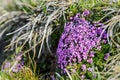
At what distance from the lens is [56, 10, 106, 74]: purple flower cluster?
3.07 metres

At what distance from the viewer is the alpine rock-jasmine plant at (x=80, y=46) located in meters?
3.06

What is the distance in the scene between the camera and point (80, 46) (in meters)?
3.10

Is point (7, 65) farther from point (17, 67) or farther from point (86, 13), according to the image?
point (86, 13)

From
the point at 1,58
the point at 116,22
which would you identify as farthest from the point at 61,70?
the point at 1,58

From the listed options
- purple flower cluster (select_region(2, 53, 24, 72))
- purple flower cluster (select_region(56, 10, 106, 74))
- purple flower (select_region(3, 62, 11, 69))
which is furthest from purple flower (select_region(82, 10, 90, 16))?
purple flower (select_region(3, 62, 11, 69))

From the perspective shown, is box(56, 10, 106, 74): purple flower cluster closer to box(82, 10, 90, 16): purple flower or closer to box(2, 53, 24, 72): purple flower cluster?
box(82, 10, 90, 16): purple flower

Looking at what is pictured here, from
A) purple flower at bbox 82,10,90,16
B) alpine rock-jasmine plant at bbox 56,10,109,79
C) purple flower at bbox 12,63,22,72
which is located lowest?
purple flower at bbox 12,63,22,72

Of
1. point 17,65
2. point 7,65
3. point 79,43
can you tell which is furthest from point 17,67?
point 79,43

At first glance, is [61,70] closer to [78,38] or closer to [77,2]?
[78,38]

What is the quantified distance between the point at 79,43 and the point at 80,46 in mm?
35

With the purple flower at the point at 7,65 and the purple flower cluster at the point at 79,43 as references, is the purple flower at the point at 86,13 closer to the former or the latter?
the purple flower cluster at the point at 79,43

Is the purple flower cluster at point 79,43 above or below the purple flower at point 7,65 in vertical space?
above

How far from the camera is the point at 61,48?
3.20 metres

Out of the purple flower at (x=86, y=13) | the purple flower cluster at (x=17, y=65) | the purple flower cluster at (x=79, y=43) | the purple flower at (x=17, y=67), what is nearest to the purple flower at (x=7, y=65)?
the purple flower cluster at (x=17, y=65)
